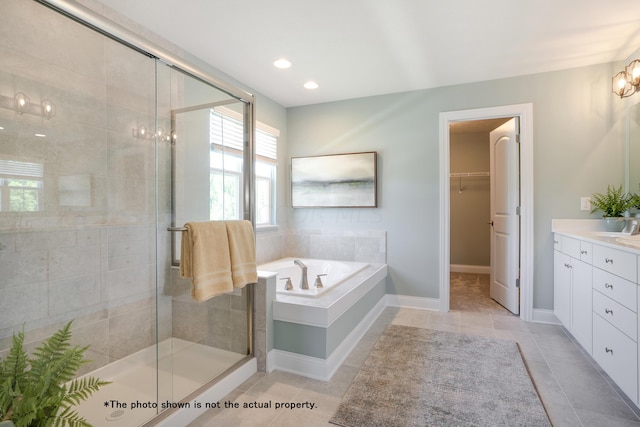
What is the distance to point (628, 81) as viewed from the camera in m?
2.50

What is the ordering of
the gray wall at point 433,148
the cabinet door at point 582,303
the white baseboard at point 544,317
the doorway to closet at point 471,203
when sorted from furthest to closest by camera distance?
the doorway to closet at point 471,203 < the white baseboard at point 544,317 < the gray wall at point 433,148 < the cabinet door at point 582,303

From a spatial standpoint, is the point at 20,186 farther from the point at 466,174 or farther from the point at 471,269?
the point at 471,269

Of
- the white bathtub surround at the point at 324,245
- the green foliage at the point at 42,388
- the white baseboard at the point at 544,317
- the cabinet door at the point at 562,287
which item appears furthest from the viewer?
the white bathtub surround at the point at 324,245

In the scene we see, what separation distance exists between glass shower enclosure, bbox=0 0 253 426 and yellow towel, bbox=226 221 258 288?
16 cm

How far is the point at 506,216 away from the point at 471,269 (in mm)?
2272

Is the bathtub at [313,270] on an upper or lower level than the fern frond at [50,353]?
lower

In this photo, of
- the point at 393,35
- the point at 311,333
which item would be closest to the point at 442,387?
the point at 311,333

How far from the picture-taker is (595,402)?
177cm

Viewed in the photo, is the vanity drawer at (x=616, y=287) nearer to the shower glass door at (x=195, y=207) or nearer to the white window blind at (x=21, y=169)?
the shower glass door at (x=195, y=207)

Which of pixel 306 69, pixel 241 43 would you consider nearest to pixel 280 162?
pixel 306 69

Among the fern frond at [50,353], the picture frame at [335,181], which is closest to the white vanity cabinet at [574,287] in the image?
the picture frame at [335,181]

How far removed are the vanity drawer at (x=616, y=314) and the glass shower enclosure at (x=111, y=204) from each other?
6.94 ft

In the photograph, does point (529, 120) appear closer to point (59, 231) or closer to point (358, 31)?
point (358, 31)

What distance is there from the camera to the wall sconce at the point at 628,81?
239 centimetres
